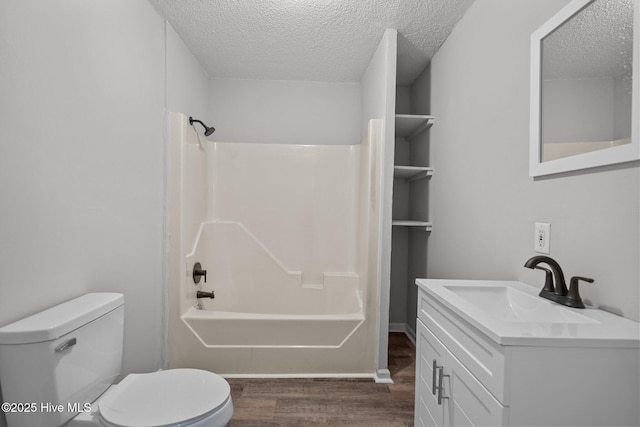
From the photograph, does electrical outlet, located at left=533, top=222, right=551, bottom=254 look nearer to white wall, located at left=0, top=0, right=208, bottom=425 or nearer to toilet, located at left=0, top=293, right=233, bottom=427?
toilet, located at left=0, top=293, right=233, bottom=427

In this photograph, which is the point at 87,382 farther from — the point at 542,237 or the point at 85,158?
the point at 542,237

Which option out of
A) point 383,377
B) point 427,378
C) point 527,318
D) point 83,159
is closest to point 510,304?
point 527,318

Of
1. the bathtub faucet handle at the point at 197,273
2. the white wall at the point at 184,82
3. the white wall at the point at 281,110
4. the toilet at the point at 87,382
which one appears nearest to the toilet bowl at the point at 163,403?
the toilet at the point at 87,382

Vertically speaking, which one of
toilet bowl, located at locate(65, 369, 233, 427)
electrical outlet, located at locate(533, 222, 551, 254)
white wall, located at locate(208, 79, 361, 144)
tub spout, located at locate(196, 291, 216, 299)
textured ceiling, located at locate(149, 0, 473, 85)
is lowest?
toilet bowl, located at locate(65, 369, 233, 427)

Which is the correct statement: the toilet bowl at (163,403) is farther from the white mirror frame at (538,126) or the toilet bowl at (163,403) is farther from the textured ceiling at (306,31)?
the textured ceiling at (306,31)

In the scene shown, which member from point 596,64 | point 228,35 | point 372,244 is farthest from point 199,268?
point 596,64

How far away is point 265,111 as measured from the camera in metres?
3.11

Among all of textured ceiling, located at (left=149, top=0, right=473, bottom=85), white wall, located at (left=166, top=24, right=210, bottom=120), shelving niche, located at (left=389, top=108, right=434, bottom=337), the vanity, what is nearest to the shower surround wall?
white wall, located at (left=166, top=24, right=210, bottom=120)

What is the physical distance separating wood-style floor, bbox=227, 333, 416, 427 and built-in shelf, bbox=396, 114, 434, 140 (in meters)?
1.87

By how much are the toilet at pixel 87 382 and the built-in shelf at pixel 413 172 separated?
6.10ft

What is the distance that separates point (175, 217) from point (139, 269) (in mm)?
433

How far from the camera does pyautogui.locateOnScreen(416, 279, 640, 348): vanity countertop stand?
80 centimetres

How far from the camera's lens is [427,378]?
1344 millimetres

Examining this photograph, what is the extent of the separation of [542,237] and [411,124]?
160 cm
